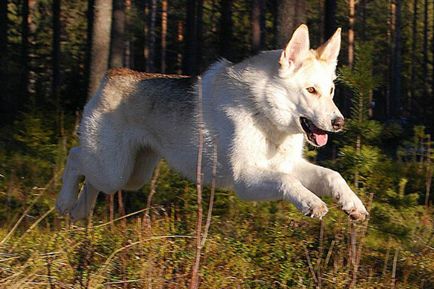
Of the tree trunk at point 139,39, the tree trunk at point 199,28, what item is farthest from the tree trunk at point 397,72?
the tree trunk at point 139,39

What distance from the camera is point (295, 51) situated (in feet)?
18.7

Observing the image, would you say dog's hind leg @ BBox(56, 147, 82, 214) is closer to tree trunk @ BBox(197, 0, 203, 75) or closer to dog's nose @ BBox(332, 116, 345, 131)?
dog's nose @ BBox(332, 116, 345, 131)

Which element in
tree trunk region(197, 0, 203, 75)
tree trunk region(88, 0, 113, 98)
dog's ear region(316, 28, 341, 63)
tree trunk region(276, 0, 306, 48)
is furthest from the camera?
tree trunk region(197, 0, 203, 75)

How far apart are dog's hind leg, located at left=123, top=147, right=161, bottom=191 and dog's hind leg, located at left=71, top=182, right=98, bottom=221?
0.38 m

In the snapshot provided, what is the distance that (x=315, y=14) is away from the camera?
38531 mm

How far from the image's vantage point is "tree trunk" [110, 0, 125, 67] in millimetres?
11591

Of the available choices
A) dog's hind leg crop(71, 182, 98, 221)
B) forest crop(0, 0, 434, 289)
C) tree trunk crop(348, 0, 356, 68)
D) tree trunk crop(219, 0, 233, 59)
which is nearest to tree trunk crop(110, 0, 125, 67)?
forest crop(0, 0, 434, 289)

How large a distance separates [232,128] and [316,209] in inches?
50.7

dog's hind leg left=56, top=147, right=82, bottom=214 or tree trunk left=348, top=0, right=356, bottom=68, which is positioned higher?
tree trunk left=348, top=0, right=356, bottom=68

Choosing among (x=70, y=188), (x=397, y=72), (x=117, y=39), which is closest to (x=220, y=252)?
(x=70, y=188)

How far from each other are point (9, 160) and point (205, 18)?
28371 millimetres

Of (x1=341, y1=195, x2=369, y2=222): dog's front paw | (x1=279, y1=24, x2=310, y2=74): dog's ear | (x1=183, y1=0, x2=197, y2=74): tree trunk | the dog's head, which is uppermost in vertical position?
(x1=183, y1=0, x2=197, y2=74): tree trunk

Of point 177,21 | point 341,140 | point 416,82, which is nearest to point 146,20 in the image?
point 177,21

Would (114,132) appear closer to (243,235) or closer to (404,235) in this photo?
(243,235)
